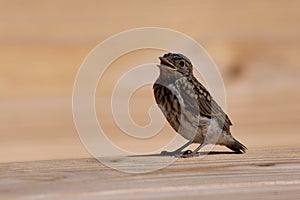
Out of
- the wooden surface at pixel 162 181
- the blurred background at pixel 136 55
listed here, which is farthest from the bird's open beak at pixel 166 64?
the blurred background at pixel 136 55

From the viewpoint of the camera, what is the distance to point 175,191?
1.32 metres

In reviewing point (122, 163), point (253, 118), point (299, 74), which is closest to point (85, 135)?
point (122, 163)

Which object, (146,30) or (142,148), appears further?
(142,148)

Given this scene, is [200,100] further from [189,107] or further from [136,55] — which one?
[136,55]

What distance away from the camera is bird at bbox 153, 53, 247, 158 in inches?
91.4

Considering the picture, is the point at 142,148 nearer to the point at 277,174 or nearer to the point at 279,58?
the point at 279,58

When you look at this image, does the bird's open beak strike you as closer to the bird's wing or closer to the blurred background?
the bird's wing

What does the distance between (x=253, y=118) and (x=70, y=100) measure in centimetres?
76

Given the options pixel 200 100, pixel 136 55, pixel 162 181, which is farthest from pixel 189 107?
pixel 136 55

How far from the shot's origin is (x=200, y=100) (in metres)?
2.30

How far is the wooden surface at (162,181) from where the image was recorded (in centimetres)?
129

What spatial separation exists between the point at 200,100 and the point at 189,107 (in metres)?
0.09

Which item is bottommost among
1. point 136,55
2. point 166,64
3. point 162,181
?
point 162,181

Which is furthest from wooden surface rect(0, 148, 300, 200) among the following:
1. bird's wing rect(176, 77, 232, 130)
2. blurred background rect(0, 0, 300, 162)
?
blurred background rect(0, 0, 300, 162)
